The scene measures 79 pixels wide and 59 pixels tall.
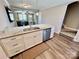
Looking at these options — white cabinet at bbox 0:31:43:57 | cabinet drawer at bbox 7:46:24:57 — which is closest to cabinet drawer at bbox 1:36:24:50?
white cabinet at bbox 0:31:43:57

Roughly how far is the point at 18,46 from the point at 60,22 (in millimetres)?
2981

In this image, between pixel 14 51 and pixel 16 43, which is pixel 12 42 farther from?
pixel 14 51

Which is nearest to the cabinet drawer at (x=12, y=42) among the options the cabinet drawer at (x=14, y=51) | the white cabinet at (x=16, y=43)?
the white cabinet at (x=16, y=43)

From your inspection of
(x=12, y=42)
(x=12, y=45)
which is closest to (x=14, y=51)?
(x=12, y=45)

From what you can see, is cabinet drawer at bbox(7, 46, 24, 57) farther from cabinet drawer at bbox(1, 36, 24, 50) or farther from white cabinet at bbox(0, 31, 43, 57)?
cabinet drawer at bbox(1, 36, 24, 50)

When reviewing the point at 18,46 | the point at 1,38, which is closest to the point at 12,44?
the point at 18,46

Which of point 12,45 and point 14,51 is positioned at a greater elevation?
point 12,45

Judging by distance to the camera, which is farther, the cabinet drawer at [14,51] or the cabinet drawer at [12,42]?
the cabinet drawer at [14,51]

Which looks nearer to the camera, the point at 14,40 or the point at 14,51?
the point at 14,40

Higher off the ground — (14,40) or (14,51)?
(14,40)

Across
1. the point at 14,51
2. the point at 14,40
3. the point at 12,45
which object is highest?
the point at 14,40

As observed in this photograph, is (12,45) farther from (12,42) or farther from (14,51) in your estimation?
(14,51)

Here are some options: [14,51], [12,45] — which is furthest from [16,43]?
[14,51]

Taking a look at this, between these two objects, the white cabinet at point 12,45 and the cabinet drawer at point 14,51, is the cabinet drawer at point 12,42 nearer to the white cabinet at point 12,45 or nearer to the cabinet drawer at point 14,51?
the white cabinet at point 12,45
